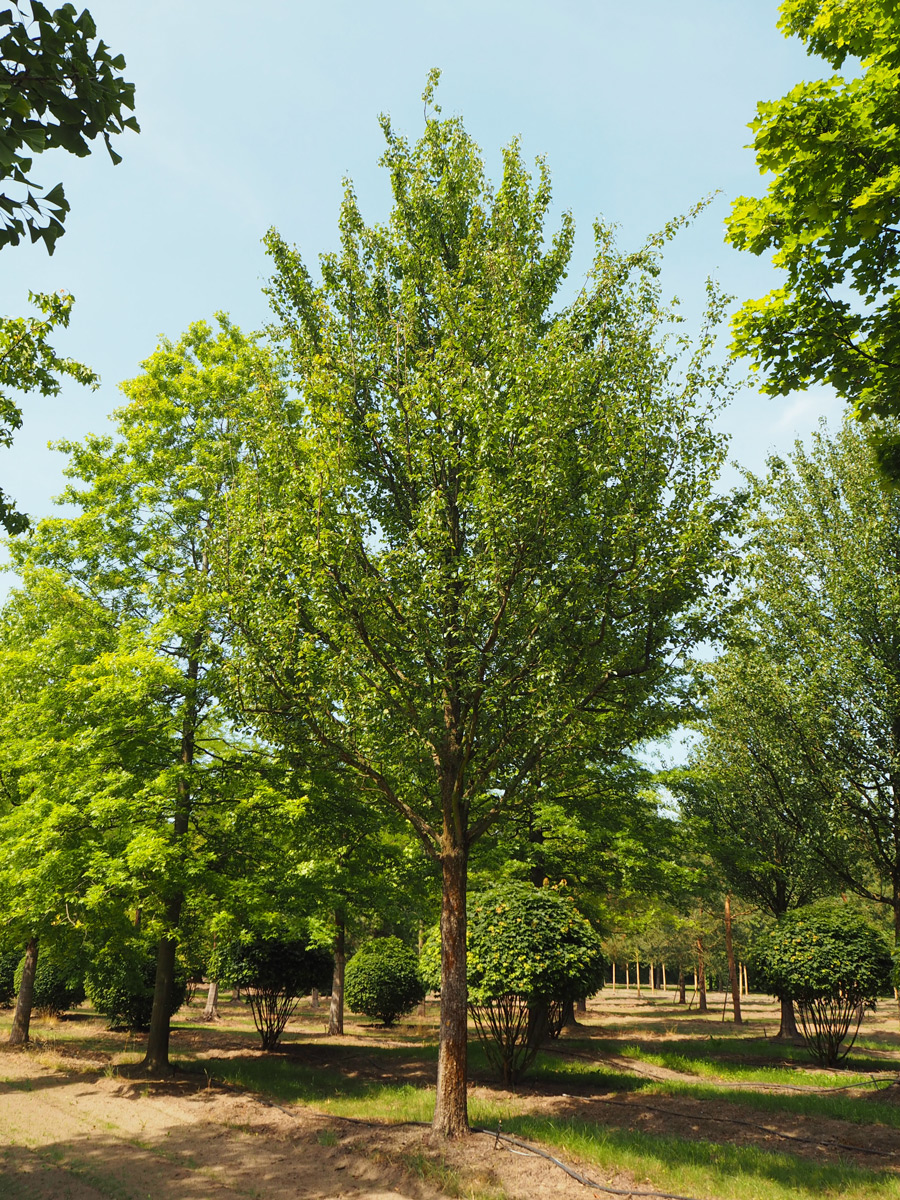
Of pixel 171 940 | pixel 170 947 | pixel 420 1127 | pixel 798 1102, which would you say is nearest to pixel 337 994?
pixel 170 947

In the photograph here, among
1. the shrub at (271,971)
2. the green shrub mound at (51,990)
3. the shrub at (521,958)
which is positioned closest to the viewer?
the shrub at (521,958)

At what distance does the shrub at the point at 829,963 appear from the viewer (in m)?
15.1

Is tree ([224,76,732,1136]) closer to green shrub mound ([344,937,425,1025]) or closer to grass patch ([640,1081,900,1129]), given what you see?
grass patch ([640,1081,900,1129])

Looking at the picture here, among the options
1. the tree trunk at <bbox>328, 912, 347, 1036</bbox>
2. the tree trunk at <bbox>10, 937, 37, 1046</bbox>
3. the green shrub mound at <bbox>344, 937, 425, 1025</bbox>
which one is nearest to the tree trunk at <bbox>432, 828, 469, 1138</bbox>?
the tree trunk at <bbox>10, 937, 37, 1046</bbox>

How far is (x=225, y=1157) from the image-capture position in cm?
840

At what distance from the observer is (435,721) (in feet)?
30.1

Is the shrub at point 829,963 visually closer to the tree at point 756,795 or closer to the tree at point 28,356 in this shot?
the tree at point 756,795

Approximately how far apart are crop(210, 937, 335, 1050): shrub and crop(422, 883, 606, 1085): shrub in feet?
20.0

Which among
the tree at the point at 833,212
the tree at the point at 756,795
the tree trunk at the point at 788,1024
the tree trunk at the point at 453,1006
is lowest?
the tree trunk at the point at 788,1024

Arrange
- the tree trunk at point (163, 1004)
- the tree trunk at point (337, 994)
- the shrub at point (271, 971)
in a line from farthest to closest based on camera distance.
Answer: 1. the tree trunk at point (337, 994)
2. the shrub at point (271, 971)
3. the tree trunk at point (163, 1004)

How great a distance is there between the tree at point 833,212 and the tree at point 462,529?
199 centimetres

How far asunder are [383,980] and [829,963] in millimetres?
13762

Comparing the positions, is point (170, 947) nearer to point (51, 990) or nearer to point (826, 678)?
point (51, 990)

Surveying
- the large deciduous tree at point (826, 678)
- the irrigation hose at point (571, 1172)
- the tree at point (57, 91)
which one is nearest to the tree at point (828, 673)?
the large deciduous tree at point (826, 678)
